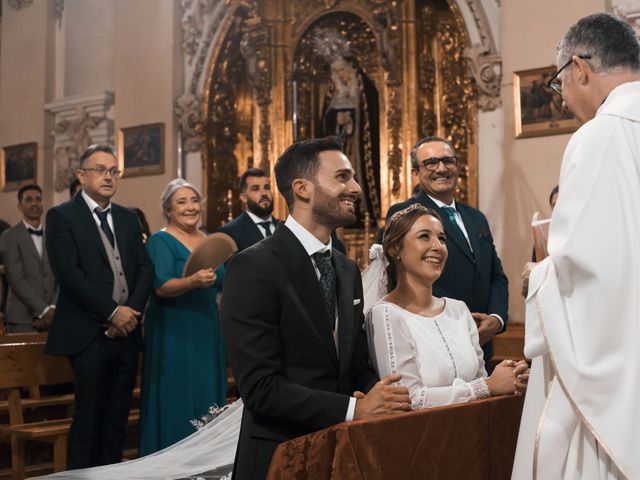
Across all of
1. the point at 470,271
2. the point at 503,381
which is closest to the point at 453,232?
the point at 470,271

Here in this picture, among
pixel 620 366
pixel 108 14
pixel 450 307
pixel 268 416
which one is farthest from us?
pixel 108 14

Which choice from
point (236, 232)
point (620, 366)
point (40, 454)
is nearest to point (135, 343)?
point (236, 232)

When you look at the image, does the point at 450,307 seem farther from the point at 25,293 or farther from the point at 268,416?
the point at 25,293

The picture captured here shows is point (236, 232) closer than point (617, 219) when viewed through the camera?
No

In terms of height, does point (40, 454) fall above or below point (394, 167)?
below

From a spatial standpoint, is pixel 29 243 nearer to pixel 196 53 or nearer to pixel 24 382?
pixel 24 382

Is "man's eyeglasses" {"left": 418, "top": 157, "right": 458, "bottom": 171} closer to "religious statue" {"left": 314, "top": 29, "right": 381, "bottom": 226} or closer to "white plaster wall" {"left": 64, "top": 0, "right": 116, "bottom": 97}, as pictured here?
"religious statue" {"left": 314, "top": 29, "right": 381, "bottom": 226}

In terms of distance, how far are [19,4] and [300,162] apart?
11867 millimetres

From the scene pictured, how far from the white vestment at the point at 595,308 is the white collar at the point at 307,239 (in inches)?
27.0

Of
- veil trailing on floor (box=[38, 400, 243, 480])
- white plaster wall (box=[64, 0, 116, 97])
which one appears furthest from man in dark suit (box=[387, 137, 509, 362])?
white plaster wall (box=[64, 0, 116, 97])

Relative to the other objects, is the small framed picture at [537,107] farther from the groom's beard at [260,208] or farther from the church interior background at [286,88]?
the groom's beard at [260,208]

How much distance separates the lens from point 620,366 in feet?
7.68

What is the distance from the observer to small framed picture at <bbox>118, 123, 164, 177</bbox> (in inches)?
439

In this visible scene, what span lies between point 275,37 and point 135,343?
6.30m
